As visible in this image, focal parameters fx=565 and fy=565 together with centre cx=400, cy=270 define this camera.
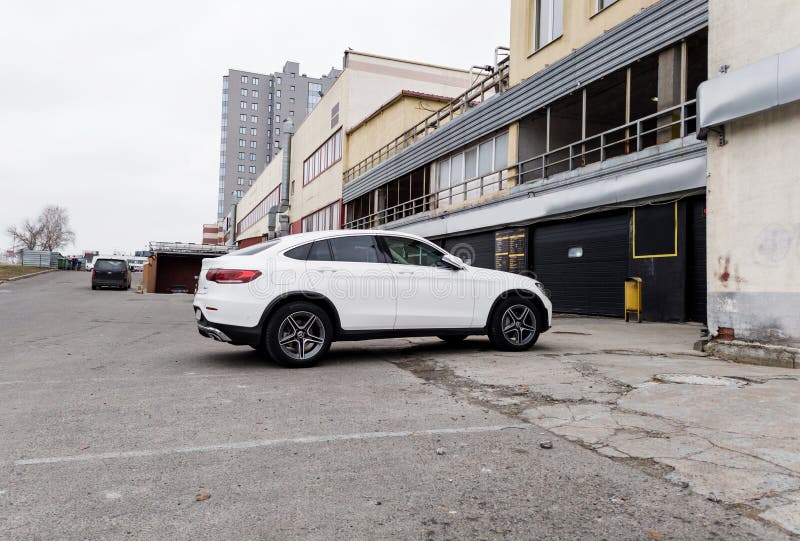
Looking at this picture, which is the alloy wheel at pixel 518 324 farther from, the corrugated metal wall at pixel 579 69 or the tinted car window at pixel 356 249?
the corrugated metal wall at pixel 579 69

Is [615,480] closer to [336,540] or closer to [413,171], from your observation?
[336,540]

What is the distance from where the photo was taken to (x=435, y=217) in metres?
21.7

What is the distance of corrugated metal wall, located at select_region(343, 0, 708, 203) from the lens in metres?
11.2

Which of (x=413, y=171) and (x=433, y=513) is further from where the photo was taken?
(x=413, y=171)

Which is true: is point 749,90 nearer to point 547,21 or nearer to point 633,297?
point 633,297

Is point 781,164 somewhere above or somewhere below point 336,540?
above

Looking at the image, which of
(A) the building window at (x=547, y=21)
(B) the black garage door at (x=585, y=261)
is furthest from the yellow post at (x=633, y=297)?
(A) the building window at (x=547, y=21)

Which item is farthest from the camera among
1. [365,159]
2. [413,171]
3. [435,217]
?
[365,159]

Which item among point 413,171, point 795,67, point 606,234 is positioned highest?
point 413,171

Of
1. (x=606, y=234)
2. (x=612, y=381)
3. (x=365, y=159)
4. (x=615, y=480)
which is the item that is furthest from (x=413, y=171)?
(x=615, y=480)

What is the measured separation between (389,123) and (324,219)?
9.66 m

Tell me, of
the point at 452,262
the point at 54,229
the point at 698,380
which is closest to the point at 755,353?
the point at 698,380

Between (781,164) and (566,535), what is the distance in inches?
245

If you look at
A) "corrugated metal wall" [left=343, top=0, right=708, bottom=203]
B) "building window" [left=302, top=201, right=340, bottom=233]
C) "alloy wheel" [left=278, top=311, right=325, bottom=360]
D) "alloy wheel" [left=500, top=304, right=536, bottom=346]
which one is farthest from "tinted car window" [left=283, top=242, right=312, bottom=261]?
"building window" [left=302, top=201, right=340, bottom=233]
